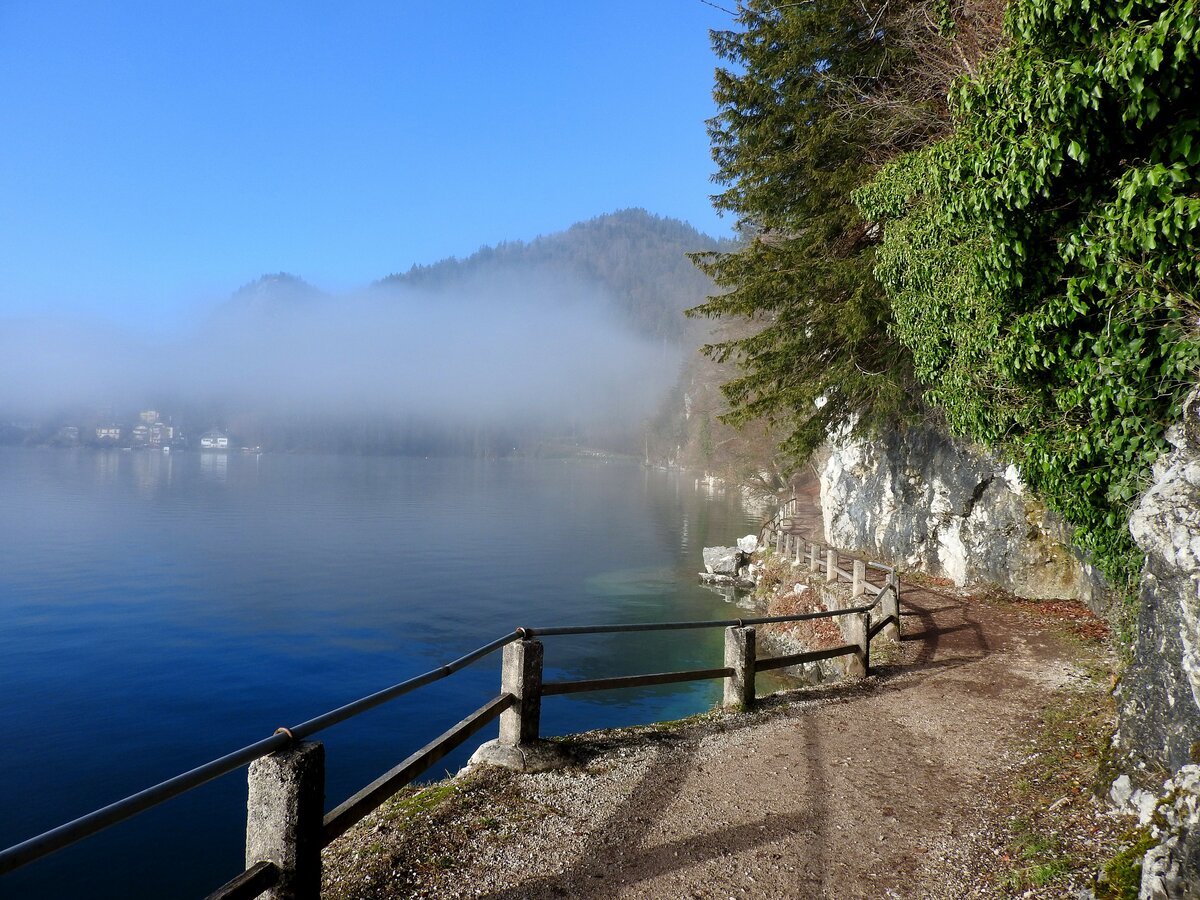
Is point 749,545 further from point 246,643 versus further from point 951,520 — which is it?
point 246,643

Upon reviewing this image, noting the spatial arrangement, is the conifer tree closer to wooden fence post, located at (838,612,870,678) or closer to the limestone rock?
wooden fence post, located at (838,612,870,678)

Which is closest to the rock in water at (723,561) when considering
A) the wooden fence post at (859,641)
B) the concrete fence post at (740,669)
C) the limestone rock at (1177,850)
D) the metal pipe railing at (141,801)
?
the wooden fence post at (859,641)

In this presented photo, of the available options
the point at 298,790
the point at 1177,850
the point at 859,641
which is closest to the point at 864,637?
the point at 859,641

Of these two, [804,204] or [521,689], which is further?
[804,204]

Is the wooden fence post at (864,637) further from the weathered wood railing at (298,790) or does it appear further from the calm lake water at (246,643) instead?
the calm lake water at (246,643)

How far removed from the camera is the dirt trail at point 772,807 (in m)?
5.07

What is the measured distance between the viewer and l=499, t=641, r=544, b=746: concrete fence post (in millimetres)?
6625

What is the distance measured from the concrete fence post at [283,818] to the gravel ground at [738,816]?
668 mm

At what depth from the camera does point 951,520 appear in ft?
63.8

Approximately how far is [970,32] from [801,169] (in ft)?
18.4

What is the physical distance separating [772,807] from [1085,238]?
6339 millimetres

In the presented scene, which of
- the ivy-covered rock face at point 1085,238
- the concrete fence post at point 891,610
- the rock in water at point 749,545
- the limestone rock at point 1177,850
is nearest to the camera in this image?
the limestone rock at point 1177,850

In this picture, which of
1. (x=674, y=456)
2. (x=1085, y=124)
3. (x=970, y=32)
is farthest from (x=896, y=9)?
(x=674, y=456)

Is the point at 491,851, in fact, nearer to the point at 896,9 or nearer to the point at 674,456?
the point at 896,9
